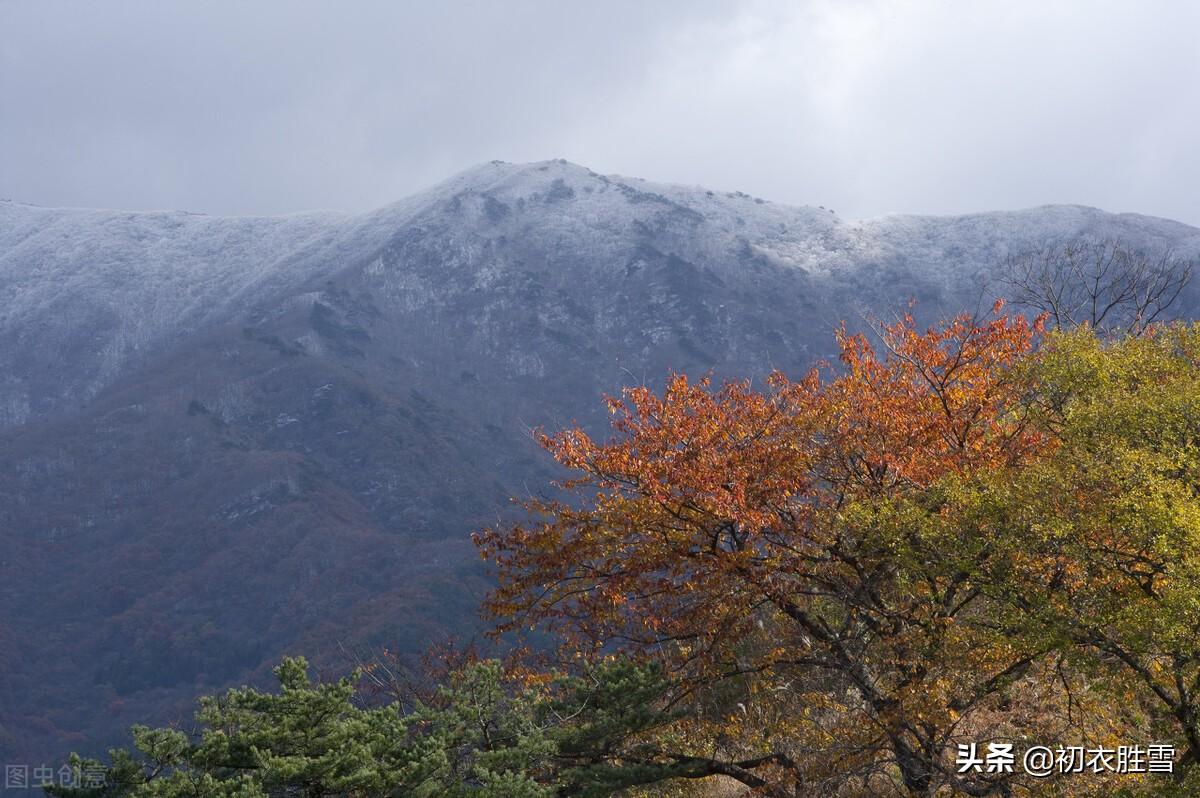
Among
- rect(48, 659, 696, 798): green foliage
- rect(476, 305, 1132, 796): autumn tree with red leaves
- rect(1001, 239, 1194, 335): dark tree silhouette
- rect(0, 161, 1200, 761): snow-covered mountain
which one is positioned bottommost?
rect(48, 659, 696, 798): green foliage

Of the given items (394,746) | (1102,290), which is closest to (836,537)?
(394,746)

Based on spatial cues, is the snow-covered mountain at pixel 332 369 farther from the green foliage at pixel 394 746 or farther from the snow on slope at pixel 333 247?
the green foliage at pixel 394 746

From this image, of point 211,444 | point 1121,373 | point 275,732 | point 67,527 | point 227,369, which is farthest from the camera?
point 227,369

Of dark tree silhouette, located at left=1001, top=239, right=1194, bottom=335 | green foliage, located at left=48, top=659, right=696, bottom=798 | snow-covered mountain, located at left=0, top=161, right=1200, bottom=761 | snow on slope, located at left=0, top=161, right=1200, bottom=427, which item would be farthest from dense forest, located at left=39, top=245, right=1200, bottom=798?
snow on slope, located at left=0, top=161, right=1200, bottom=427

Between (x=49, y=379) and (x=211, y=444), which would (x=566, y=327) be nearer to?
(x=211, y=444)

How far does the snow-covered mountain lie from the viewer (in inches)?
3895

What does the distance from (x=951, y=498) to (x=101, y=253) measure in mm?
200874

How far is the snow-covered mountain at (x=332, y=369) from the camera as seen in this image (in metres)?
98.9

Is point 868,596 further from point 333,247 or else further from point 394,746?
point 333,247

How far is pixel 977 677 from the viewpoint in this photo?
46.3 feet

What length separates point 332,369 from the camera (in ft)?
474

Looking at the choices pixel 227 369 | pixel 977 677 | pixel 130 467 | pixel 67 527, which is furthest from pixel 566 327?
pixel 977 677

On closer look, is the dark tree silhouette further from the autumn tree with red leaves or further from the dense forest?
the dense forest

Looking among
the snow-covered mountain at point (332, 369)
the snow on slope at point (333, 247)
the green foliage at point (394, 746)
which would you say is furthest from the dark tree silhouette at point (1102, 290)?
the snow on slope at point (333, 247)
